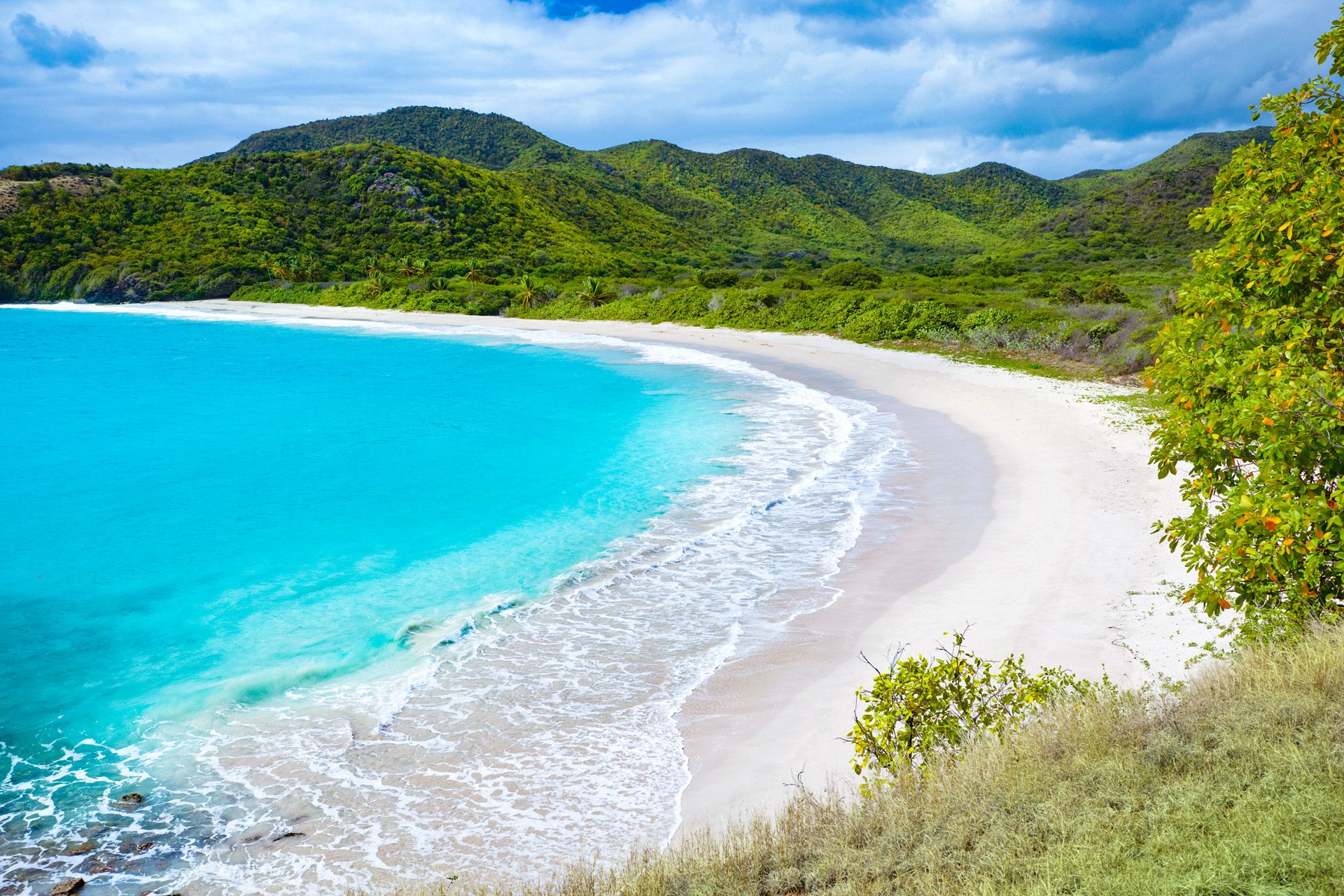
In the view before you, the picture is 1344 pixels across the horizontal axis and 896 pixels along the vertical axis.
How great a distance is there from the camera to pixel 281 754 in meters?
7.62

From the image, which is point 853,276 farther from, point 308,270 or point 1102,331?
point 308,270

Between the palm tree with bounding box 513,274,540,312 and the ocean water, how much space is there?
129 ft

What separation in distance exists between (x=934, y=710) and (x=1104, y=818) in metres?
1.99

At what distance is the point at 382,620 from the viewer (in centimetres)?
1090

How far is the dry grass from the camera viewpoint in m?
3.53

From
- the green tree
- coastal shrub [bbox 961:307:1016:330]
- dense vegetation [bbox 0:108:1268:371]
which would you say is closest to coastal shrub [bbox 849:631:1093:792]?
the green tree

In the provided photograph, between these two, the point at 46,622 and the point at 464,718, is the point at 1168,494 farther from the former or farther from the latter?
the point at 46,622

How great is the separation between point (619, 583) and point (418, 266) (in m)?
76.3

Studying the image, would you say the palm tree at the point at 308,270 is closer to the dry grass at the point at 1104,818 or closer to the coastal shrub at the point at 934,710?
the coastal shrub at the point at 934,710

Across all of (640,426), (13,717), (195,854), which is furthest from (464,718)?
(640,426)

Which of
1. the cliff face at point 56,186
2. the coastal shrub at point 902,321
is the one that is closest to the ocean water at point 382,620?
the coastal shrub at point 902,321

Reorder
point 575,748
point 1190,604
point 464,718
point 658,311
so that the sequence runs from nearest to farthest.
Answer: point 575,748 → point 464,718 → point 1190,604 → point 658,311

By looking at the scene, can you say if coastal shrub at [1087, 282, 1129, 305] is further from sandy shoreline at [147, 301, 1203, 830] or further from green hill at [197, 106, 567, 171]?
green hill at [197, 106, 567, 171]

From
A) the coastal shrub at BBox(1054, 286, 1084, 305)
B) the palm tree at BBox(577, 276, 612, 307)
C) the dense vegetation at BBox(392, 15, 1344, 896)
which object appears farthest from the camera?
the palm tree at BBox(577, 276, 612, 307)
